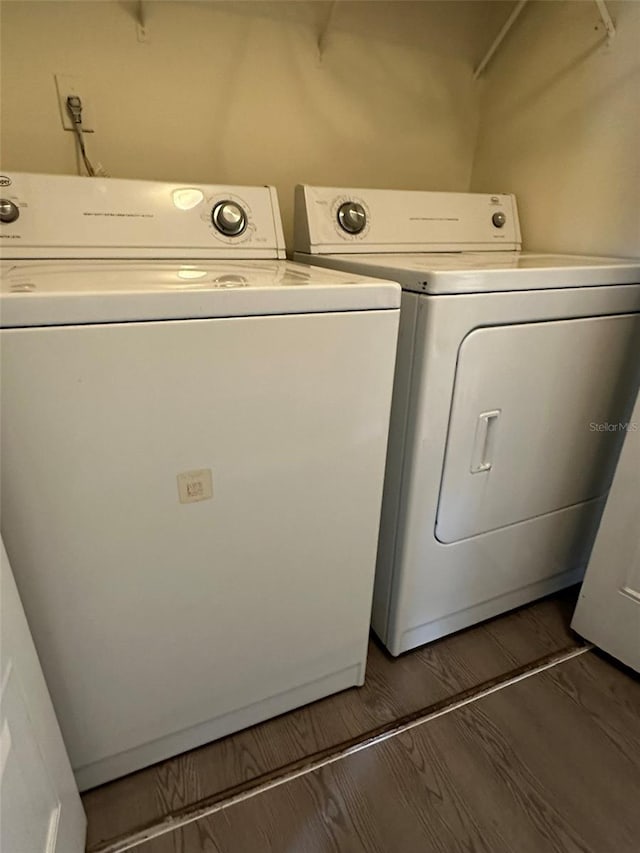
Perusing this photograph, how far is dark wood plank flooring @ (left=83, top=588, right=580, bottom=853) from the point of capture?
3.37 feet

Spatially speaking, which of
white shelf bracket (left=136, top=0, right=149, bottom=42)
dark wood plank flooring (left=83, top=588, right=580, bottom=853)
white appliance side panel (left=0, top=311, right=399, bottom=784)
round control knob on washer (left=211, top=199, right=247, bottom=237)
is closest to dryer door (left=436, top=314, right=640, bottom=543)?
white appliance side panel (left=0, top=311, right=399, bottom=784)

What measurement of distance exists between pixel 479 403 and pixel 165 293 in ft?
2.28

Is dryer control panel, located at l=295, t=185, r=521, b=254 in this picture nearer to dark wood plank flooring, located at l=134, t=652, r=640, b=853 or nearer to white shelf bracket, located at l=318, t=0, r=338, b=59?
white shelf bracket, located at l=318, t=0, r=338, b=59

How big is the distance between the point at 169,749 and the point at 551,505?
1099mm

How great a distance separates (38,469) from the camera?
74 centimetres

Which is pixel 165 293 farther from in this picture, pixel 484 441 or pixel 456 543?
pixel 456 543

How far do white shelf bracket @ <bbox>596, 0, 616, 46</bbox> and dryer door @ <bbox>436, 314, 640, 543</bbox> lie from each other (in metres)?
0.78

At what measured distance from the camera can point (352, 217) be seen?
140 cm

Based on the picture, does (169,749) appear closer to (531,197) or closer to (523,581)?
(523,581)

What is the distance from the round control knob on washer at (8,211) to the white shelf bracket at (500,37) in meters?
1.52

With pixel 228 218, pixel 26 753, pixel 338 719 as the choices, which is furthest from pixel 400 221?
pixel 26 753

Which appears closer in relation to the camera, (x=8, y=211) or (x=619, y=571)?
(x=8, y=211)

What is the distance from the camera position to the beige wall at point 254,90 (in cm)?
127
